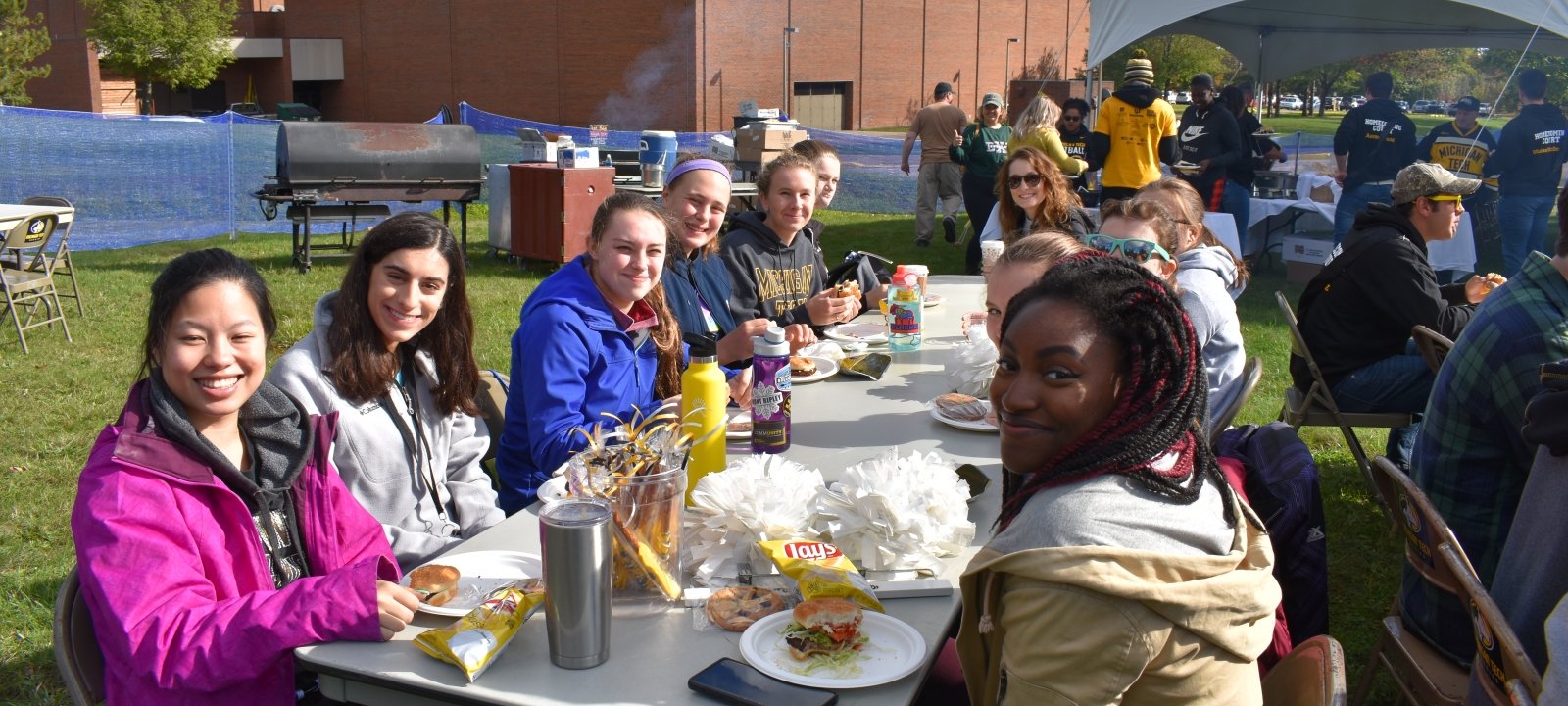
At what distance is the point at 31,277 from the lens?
817 cm

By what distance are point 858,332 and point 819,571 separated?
8.90 ft

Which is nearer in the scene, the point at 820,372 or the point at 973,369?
the point at 973,369

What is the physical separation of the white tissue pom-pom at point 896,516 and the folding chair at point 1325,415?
9.48 feet

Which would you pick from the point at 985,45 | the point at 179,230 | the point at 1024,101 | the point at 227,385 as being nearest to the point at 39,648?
the point at 227,385

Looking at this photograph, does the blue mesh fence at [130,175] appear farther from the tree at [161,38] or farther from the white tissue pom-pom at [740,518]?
the tree at [161,38]

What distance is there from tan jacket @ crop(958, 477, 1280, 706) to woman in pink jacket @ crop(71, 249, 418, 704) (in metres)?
1.00

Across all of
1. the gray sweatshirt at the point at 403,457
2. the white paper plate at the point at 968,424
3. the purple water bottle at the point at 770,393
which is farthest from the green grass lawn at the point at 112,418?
the purple water bottle at the point at 770,393

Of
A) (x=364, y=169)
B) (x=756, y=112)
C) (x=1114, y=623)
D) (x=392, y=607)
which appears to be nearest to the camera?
(x=1114, y=623)

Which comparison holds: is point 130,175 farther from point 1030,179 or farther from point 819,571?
point 819,571

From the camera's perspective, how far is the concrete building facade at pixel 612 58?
33844 mm

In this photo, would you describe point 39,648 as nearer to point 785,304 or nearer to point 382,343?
point 382,343

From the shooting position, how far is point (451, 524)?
2.98m

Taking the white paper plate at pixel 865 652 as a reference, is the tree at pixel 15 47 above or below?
above

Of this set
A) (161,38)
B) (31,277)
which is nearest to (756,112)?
(31,277)
